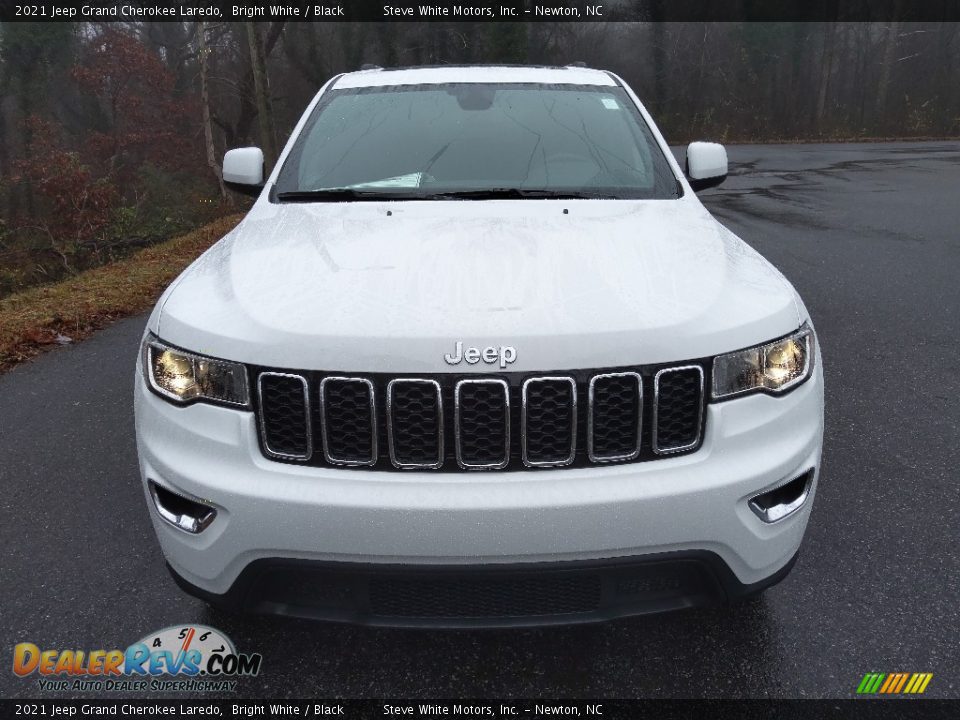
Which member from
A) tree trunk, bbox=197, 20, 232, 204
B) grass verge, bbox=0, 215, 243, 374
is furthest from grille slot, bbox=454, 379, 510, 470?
tree trunk, bbox=197, 20, 232, 204

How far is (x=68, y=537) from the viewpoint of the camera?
3.13 m

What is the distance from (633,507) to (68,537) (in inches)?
93.3

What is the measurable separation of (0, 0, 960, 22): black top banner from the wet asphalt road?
14.1m

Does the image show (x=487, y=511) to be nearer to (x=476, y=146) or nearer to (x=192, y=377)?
(x=192, y=377)

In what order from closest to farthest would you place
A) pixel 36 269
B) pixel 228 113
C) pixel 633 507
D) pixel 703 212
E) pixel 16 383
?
pixel 633 507, pixel 703 212, pixel 16 383, pixel 36 269, pixel 228 113

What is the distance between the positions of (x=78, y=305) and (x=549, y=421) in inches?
233

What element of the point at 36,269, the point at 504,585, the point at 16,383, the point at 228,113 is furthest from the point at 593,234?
the point at 228,113

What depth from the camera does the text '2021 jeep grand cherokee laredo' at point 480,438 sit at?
6.44ft

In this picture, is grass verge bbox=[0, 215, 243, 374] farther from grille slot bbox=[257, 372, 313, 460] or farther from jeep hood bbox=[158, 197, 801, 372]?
grille slot bbox=[257, 372, 313, 460]

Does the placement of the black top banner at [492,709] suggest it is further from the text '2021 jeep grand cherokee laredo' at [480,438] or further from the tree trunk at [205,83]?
the tree trunk at [205,83]

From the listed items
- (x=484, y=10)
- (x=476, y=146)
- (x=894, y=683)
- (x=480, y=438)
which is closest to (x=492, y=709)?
(x=480, y=438)

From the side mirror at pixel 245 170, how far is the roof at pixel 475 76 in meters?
→ 0.68

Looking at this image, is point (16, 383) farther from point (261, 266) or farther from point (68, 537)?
point (261, 266)

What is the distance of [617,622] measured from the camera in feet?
7.61
